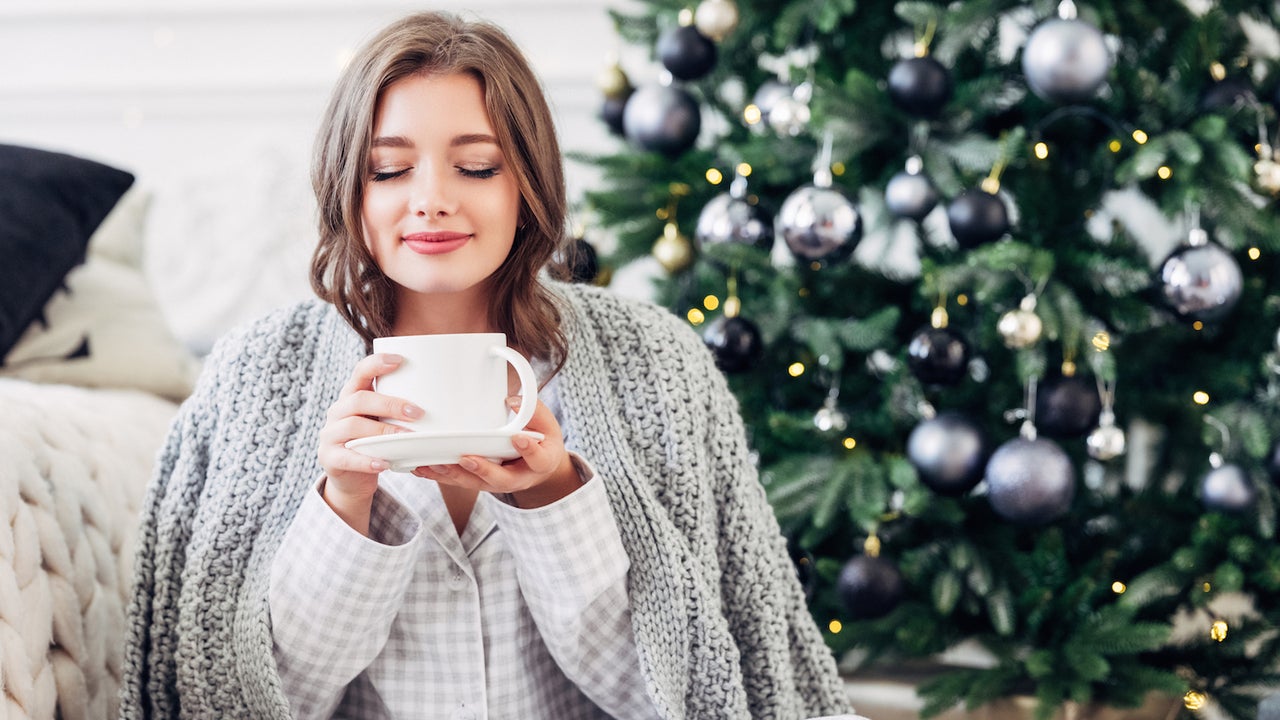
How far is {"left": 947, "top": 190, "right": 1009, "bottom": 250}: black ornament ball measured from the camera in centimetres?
139

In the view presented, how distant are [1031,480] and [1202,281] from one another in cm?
32

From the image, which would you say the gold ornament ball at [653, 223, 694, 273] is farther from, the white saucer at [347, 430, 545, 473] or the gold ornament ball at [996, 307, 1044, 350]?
the white saucer at [347, 430, 545, 473]

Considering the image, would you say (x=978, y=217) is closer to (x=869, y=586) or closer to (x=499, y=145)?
(x=869, y=586)

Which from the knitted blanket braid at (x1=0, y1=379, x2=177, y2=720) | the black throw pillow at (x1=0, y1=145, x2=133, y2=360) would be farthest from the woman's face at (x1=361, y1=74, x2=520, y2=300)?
the black throw pillow at (x1=0, y1=145, x2=133, y2=360)

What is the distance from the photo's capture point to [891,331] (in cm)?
151

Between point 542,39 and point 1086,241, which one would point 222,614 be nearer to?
point 1086,241

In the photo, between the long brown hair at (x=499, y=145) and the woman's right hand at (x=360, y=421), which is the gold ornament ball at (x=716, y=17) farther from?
the woman's right hand at (x=360, y=421)

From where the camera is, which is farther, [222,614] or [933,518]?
[933,518]

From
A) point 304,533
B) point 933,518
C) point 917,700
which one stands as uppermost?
point 304,533

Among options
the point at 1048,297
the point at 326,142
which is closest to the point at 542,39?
the point at 1048,297

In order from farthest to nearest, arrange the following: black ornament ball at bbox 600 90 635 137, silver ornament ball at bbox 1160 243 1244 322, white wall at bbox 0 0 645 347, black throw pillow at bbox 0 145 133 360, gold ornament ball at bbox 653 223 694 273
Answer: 1. white wall at bbox 0 0 645 347
2. black ornament ball at bbox 600 90 635 137
3. gold ornament ball at bbox 653 223 694 273
4. silver ornament ball at bbox 1160 243 1244 322
5. black throw pillow at bbox 0 145 133 360

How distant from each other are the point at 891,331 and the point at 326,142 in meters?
0.85

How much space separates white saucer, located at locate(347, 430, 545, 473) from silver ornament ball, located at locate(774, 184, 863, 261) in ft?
2.44

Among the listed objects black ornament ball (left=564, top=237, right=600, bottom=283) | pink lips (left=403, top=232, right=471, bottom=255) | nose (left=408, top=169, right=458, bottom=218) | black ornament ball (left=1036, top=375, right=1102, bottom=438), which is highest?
nose (left=408, top=169, right=458, bottom=218)
